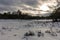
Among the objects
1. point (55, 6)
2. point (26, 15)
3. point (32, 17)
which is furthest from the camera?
point (32, 17)

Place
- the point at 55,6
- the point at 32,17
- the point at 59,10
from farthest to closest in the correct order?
the point at 32,17 < the point at 59,10 < the point at 55,6

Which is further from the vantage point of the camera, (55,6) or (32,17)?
(32,17)

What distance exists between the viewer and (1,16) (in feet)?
359

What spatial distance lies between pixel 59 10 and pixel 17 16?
1843 inches

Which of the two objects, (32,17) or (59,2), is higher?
(59,2)

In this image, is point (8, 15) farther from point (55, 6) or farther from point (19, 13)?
point (55, 6)

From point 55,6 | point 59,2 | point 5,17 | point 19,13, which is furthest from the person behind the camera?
point 5,17

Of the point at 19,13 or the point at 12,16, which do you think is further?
A: the point at 12,16

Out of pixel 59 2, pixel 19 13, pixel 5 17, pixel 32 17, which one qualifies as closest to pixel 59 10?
pixel 59 2

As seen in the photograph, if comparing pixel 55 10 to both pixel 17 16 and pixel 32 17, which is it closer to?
pixel 17 16

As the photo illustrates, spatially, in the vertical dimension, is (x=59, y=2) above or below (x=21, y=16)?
above

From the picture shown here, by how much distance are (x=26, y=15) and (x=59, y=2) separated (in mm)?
67122

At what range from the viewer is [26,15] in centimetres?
11706

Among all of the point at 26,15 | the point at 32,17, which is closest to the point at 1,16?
the point at 26,15
